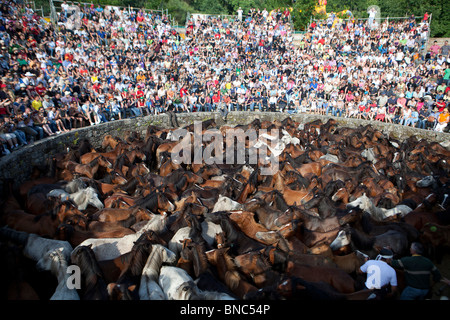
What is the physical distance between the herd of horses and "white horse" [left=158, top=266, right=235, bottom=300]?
2 cm

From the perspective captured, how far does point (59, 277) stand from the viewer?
19.5 feet

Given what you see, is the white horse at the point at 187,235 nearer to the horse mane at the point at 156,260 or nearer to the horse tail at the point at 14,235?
the horse mane at the point at 156,260

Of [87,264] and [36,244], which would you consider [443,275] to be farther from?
[36,244]

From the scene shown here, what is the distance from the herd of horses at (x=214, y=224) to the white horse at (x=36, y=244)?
0.02 meters

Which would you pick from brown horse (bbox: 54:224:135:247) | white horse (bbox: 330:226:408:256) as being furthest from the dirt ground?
brown horse (bbox: 54:224:135:247)

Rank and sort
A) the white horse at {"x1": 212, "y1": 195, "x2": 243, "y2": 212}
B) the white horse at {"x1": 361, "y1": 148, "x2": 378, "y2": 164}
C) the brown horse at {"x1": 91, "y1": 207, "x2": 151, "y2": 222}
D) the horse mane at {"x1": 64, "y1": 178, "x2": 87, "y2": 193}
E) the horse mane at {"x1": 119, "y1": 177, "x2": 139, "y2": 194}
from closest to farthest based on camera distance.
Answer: the brown horse at {"x1": 91, "y1": 207, "x2": 151, "y2": 222}
the white horse at {"x1": 212, "y1": 195, "x2": 243, "y2": 212}
the horse mane at {"x1": 64, "y1": 178, "x2": 87, "y2": 193}
the horse mane at {"x1": 119, "y1": 177, "x2": 139, "y2": 194}
the white horse at {"x1": 361, "y1": 148, "x2": 378, "y2": 164}

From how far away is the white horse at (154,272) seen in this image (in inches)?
217

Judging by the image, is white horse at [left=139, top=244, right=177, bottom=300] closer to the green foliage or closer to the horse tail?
the horse tail

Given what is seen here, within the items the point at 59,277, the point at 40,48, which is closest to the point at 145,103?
the point at 40,48

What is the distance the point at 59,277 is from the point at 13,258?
847 millimetres

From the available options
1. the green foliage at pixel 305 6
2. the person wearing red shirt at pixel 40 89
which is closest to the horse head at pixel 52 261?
the person wearing red shirt at pixel 40 89

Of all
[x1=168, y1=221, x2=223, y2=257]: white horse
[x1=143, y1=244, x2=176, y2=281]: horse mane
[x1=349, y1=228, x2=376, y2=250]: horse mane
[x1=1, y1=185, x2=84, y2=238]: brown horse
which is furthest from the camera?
[x1=1, y1=185, x2=84, y2=238]: brown horse

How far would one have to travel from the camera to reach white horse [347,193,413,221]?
8.45 m

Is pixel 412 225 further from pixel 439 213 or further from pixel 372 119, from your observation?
pixel 372 119
